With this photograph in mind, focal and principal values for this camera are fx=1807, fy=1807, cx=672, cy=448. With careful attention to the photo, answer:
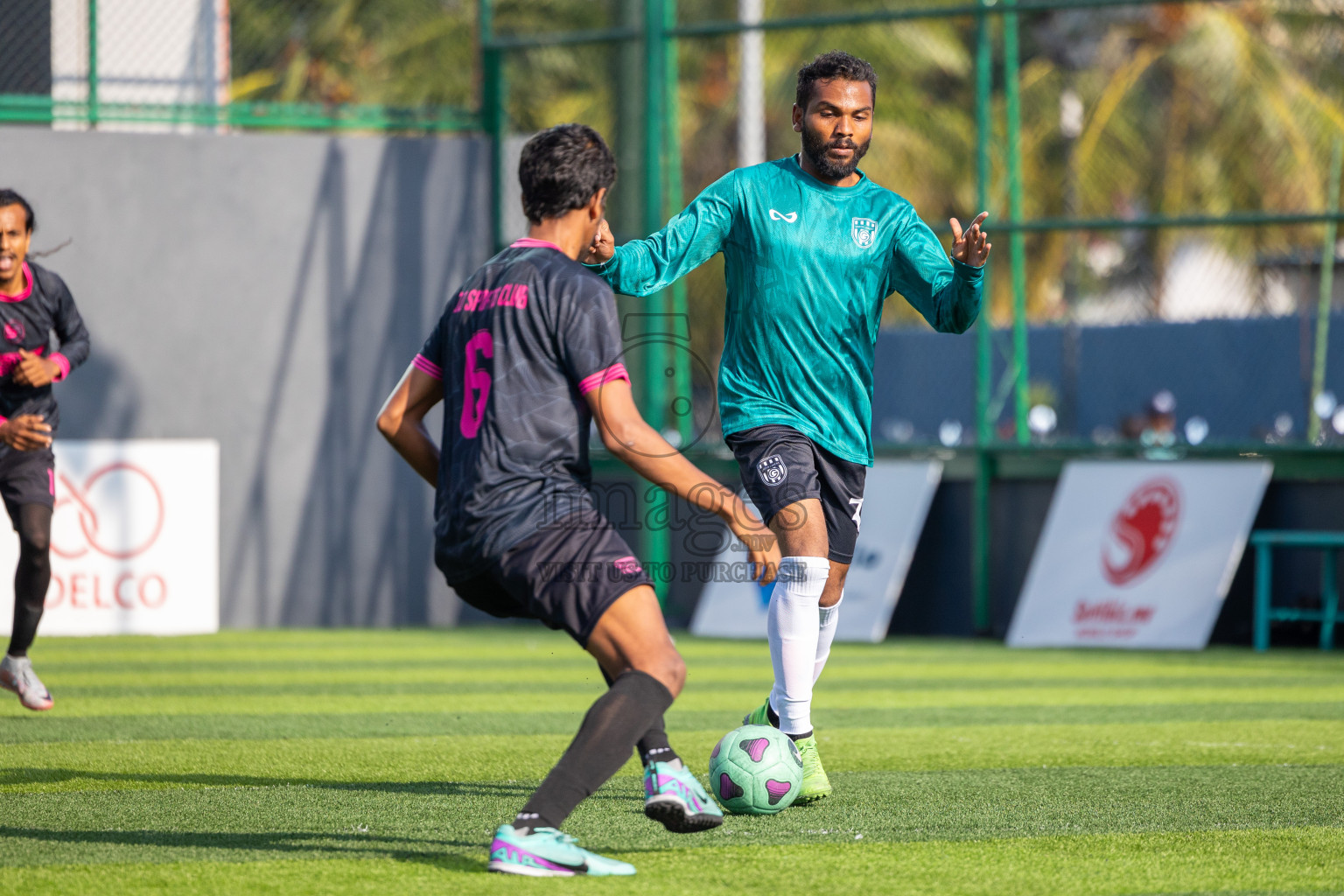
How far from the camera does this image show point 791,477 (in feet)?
19.4

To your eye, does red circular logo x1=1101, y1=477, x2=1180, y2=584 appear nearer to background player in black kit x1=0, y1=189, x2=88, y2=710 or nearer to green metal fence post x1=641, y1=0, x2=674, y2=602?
green metal fence post x1=641, y1=0, x2=674, y2=602

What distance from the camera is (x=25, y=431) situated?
691 centimetres

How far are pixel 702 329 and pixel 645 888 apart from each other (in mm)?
13443

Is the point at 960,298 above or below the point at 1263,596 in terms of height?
above

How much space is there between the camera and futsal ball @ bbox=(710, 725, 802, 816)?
550 centimetres

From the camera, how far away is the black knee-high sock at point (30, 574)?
7.59m

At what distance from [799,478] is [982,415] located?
749 centimetres

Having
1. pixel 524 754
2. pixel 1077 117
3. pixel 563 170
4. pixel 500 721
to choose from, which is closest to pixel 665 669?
pixel 563 170

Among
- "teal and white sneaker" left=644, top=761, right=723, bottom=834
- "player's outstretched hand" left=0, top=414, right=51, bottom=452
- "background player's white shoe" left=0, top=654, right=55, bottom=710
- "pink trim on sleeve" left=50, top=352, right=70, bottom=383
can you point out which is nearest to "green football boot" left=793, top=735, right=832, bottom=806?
"teal and white sneaker" left=644, top=761, right=723, bottom=834

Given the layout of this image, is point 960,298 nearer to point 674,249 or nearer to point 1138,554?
point 674,249

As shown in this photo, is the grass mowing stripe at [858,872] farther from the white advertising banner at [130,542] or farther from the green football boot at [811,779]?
the white advertising banner at [130,542]

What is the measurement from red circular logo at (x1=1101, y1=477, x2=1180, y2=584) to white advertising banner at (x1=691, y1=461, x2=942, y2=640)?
1413 millimetres

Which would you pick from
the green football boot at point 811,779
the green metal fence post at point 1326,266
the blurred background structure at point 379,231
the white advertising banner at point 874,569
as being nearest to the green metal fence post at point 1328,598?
the blurred background structure at point 379,231

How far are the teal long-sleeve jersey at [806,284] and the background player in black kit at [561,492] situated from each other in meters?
1.46
